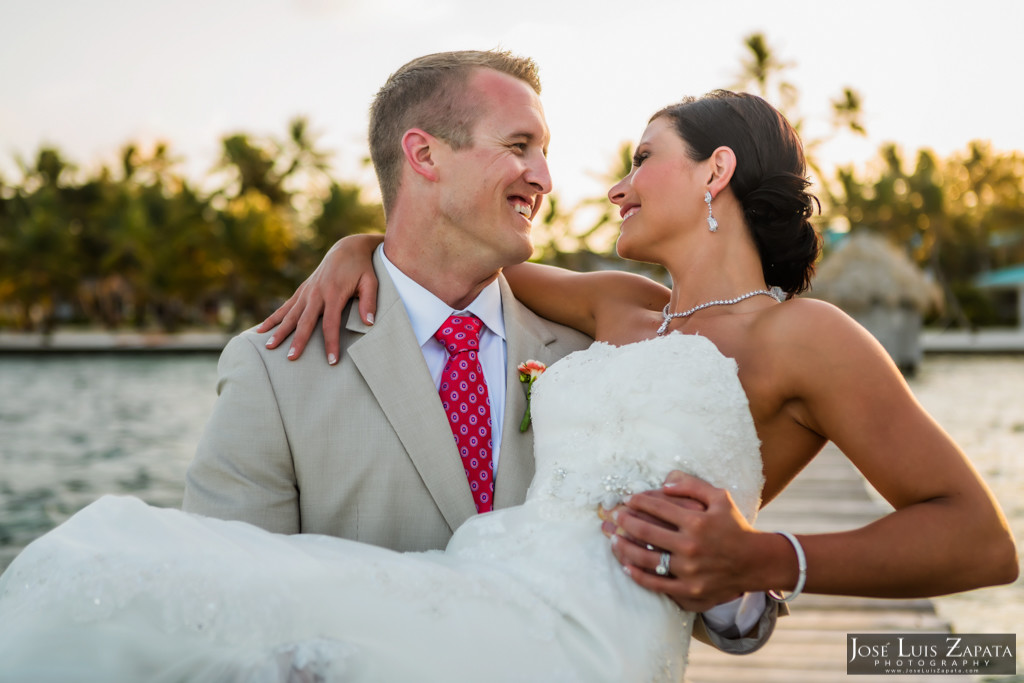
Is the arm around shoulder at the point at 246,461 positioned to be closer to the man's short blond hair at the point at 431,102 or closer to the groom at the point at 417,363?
the groom at the point at 417,363

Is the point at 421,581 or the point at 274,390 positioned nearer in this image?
the point at 421,581

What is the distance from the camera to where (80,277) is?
43156 mm

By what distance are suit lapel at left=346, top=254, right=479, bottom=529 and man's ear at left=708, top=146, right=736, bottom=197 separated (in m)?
0.96

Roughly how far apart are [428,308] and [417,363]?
236 millimetres

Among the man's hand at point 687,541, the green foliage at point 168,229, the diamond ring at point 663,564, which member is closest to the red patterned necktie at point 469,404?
the man's hand at point 687,541

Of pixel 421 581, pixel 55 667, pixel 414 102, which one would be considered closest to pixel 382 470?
pixel 421 581

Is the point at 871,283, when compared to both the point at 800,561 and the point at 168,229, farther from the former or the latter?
the point at 168,229

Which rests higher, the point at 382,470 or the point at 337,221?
the point at 382,470

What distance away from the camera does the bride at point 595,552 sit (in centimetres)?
164

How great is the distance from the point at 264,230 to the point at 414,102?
3637 cm

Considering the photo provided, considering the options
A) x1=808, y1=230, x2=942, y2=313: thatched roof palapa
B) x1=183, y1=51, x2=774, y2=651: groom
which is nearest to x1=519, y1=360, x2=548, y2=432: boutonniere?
x1=183, y1=51, x2=774, y2=651: groom

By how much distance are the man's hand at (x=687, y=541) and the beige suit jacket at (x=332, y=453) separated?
0.58 meters

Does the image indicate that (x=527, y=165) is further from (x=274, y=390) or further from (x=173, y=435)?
(x=173, y=435)

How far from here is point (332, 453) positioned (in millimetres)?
2344
